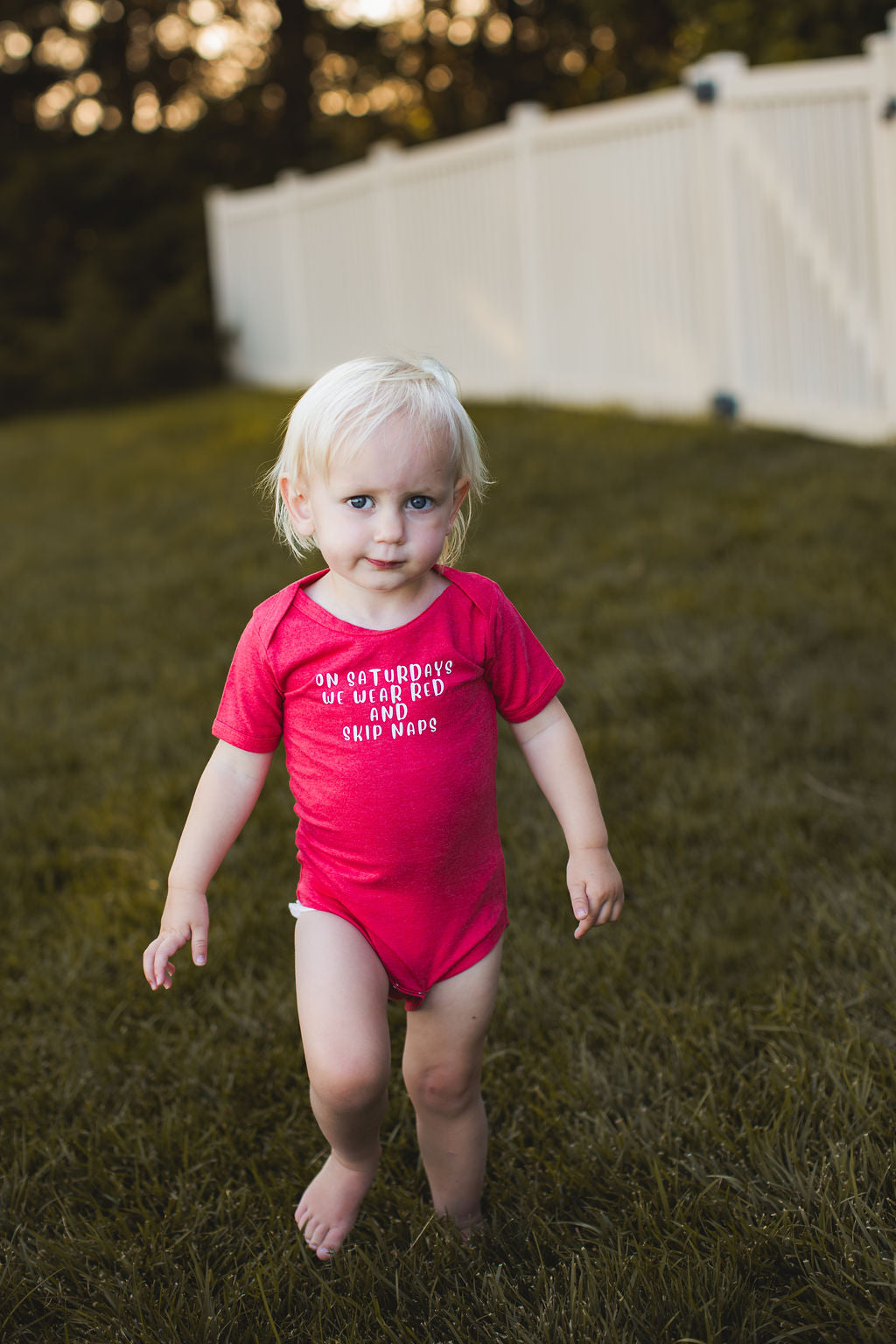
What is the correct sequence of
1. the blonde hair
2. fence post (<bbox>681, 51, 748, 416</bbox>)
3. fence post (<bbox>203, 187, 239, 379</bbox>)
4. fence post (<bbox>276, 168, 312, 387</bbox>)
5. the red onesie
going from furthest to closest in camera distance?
fence post (<bbox>203, 187, 239, 379</bbox>), fence post (<bbox>276, 168, 312, 387</bbox>), fence post (<bbox>681, 51, 748, 416</bbox>), the red onesie, the blonde hair

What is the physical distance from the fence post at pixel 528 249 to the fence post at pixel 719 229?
1627 mm

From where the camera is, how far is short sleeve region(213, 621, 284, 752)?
1.91 meters

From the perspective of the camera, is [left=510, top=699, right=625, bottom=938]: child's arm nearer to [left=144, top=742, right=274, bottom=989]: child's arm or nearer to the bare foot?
[left=144, top=742, right=274, bottom=989]: child's arm

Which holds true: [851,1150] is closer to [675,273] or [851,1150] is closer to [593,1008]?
[593,1008]

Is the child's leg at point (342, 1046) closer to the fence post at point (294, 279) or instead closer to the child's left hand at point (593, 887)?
the child's left hand at point (593, 887)

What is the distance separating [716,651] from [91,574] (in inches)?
131

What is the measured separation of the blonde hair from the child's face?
17mm

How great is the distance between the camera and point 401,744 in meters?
1.86

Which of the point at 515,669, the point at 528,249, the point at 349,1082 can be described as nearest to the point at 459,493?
the point at 515,669

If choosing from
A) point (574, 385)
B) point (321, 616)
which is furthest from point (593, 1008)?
point (574, 385)

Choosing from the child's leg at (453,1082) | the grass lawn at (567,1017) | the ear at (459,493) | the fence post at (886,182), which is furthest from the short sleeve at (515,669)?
the fence post at (886,182)

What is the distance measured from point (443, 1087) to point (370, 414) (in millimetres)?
982

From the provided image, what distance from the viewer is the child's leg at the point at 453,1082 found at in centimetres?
192

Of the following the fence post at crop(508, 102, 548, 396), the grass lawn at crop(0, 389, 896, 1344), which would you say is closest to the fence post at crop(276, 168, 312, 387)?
the fence post at crop(508, 102, 548, 396)
